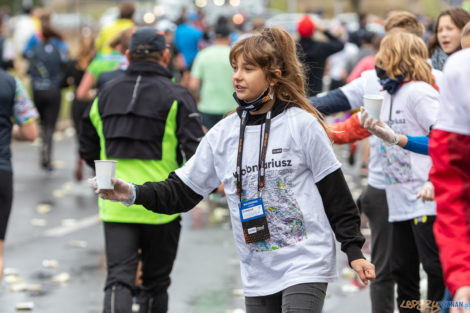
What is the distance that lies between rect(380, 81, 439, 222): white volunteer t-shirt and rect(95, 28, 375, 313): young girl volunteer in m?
1.17

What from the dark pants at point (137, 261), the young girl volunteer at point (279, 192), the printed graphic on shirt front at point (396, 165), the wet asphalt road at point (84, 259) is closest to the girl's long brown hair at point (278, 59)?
the young girl volunteer at point (279, 192)

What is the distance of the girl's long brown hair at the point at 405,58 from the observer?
16.8 feet

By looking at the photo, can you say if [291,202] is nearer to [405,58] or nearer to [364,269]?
[364,269]

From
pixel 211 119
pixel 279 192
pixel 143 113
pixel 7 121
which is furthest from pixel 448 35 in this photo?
pixel 211 119

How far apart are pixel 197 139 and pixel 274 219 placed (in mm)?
1520

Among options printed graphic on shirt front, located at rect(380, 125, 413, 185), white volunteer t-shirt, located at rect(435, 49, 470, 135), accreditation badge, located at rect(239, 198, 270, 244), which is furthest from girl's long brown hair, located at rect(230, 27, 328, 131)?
printed graphic on shirt front, located at rect(380, 125, 413, 185)

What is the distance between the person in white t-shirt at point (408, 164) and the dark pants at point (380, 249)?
0.27m

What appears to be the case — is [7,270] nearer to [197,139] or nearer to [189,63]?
[197,139]

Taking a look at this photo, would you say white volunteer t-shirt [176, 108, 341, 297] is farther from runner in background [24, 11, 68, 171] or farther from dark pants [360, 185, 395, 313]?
runner in background [24, 11, 68, 171]

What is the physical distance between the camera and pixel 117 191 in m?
3.89

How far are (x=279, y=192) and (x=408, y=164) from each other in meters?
1.53

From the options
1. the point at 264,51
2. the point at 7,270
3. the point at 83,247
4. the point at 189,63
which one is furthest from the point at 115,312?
the point at 189,63

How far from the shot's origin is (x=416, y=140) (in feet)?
15.1

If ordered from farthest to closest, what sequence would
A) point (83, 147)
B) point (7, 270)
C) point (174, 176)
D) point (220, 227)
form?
point (220, 227) < point (7, 270) < point (83, 147) < point (174, 176)
